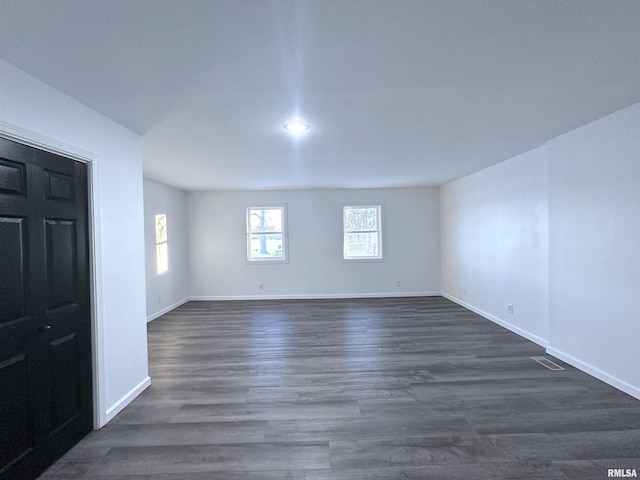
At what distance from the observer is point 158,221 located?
559cm

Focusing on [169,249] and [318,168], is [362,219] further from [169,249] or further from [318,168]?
[169,249]

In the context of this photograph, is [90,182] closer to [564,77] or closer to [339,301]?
[564,77]

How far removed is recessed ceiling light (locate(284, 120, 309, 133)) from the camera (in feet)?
8.75

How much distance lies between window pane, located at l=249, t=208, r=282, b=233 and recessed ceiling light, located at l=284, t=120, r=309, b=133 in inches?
161

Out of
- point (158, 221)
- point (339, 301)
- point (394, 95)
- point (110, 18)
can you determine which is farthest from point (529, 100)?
point (158, 221)

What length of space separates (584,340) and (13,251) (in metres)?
4.65

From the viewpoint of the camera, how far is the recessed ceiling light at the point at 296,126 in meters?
2.67

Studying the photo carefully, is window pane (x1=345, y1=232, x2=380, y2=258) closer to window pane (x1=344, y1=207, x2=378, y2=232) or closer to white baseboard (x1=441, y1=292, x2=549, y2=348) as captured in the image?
window pane (x1=344, y1=207, x2=378, y2=232)

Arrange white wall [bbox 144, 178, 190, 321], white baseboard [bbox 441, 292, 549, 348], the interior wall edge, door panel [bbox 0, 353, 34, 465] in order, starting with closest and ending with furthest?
door panel [bbox 0, 353, 34, 465] < the interior wall edge < white baseboard [bbox 441, 292, 549, 348] < white wall [bbox 144, 178, 190, 321]

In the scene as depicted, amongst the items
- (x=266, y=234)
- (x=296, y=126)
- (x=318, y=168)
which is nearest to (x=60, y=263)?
(x=296, y=126)

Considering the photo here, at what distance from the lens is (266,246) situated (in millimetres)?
6895

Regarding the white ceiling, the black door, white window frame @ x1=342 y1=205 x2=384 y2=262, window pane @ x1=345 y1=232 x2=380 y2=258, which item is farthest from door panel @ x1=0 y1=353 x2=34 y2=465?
window pane @ x1=345 y1=232 x2=380 y2=258

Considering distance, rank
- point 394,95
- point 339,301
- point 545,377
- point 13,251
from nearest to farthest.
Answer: point 13,251
point 394,95
point 545,377
point 339,301

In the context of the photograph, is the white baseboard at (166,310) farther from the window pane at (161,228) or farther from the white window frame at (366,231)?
the white window frame at (366,231)
